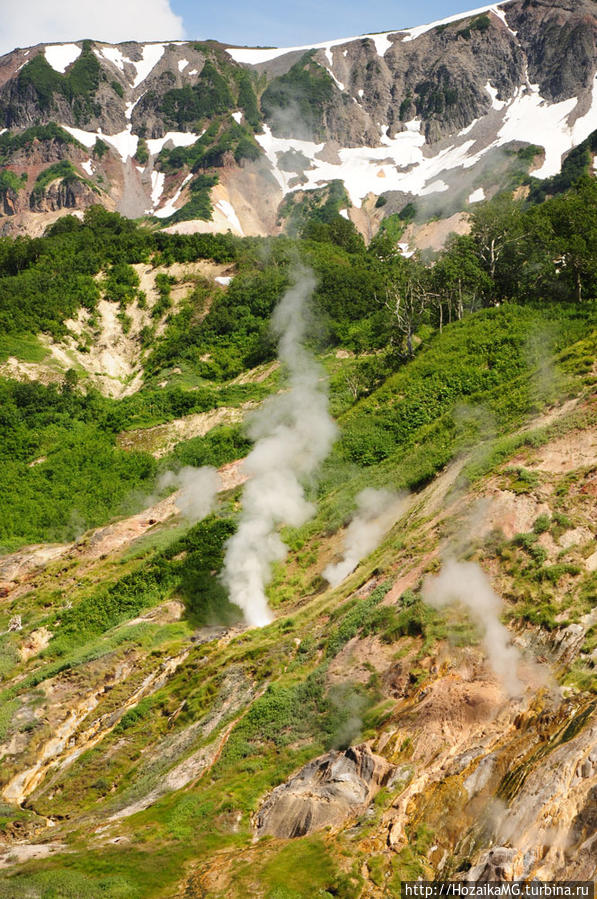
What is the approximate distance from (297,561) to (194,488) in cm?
1039

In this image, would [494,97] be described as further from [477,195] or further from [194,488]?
[194,488]

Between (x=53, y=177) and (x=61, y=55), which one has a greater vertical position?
(x=61, y=55)

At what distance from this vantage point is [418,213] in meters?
109

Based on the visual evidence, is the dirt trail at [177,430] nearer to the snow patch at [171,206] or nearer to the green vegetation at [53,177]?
the snow patch at [171,206]

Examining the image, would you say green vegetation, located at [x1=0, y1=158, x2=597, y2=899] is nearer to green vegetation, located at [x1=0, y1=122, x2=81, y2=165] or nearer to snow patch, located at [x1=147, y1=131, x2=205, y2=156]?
green vegetation, located at [x1=0, y1=122, x2=81, y2=165]

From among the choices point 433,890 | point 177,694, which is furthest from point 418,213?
point 433,890

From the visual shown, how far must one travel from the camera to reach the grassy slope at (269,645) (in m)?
12.4

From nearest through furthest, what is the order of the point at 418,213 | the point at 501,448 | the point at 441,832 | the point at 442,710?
the point at 441,832, the point at 442,710, the point at 501,448, the point at 418,213

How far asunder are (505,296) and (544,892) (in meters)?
36.9

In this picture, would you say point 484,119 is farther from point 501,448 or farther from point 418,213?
point 501,448

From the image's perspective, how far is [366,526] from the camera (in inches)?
1049

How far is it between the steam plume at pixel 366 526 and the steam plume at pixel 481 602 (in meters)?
6.47

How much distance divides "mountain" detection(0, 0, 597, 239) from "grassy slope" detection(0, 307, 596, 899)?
267 feet

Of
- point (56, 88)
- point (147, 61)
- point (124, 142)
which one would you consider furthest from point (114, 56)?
Result: point (124, 142)
